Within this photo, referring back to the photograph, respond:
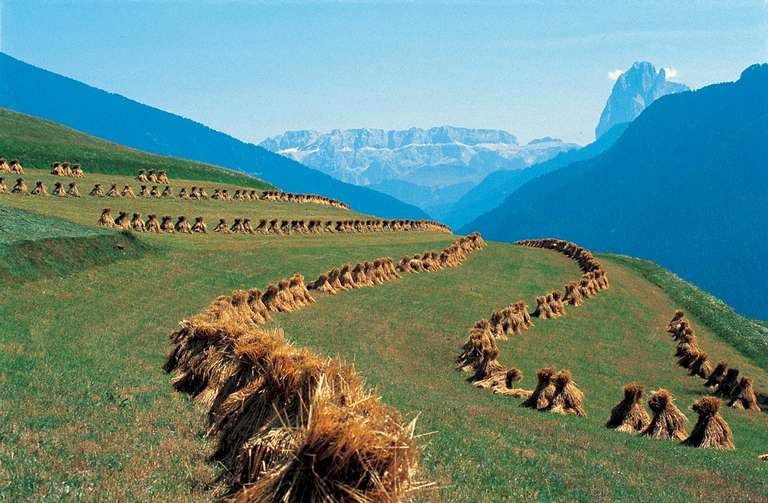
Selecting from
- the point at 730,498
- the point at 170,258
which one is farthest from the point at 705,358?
the point at 170,258

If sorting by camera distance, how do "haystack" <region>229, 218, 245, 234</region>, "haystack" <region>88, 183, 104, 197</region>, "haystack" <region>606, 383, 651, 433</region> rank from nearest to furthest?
"haystack" <region>606, 383, 651, 433</region> → "haystack" <region>229, 218, 245, 234</region> → "haystack" <region>88, 183, 104, 197</region>

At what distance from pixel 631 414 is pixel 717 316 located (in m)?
44.9

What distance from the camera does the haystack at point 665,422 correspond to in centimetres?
2466

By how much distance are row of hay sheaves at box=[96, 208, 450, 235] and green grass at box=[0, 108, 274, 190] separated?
35522 millimetres

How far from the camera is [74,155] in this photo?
326ft

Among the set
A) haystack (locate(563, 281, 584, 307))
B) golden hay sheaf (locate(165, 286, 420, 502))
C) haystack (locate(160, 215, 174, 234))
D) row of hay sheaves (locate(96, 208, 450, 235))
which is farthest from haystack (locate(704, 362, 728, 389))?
haystack (locate(160, 215, 174, 234))

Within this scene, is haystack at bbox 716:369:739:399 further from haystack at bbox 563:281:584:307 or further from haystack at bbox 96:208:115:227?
haystack at bbox 96:208:115:227

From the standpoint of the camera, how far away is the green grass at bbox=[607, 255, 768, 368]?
5294cm

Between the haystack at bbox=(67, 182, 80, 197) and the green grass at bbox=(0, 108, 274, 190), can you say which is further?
the green grass at bbox=(0, 108, 274, 190)

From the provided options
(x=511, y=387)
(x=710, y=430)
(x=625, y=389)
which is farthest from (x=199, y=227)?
(x=710, y=430)

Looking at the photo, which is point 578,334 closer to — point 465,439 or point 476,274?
point 476,274

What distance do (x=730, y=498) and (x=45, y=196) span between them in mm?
68618

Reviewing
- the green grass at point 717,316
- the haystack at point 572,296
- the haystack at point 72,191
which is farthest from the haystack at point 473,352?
the haystack at point 72,191

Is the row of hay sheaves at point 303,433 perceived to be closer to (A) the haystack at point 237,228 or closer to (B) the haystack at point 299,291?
(B) the haystack at point 299,291
